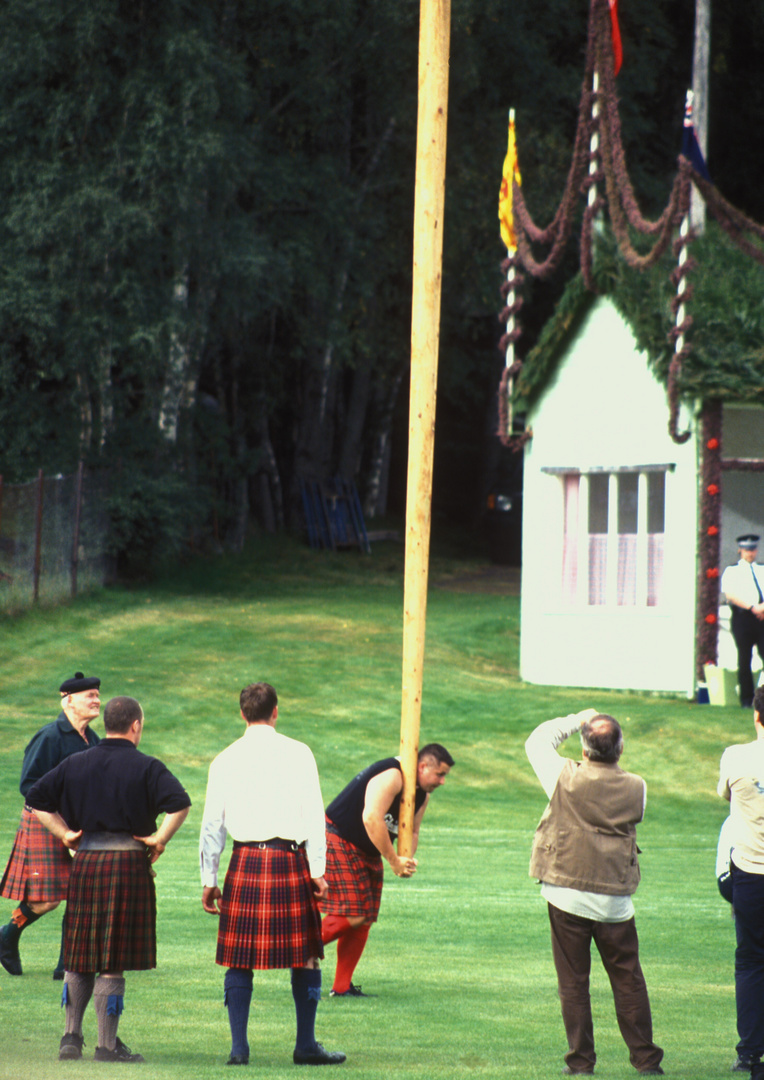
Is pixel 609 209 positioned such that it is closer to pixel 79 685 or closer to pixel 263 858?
pixel 79 685

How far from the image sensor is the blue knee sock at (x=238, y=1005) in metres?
6.37

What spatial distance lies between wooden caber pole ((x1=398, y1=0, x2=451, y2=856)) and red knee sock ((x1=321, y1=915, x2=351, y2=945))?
1.17 metres

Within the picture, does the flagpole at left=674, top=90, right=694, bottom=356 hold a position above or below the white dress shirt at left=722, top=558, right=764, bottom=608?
above

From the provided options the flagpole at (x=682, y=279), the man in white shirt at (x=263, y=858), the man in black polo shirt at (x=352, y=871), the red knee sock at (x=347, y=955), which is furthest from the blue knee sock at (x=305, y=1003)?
the flagpole at (x=682, y=279)

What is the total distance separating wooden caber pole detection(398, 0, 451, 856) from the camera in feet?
22.1

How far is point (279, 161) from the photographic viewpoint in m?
29.9

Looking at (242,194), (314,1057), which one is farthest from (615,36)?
(314,1057)

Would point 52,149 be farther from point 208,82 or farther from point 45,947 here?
point 45,947

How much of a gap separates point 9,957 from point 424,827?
7251 millimetres

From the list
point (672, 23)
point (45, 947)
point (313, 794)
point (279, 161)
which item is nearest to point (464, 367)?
point (672, 23)

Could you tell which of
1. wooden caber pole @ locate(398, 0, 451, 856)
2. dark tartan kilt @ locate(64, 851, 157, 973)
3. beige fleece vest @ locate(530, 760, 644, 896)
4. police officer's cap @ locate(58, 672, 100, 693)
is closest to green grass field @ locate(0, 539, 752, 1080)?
dark tartan kilt @ locate(64, 851, 157, 973)

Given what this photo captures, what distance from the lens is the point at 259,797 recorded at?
6.43 m

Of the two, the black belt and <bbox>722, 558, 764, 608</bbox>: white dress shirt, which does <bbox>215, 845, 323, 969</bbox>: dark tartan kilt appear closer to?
the black belt

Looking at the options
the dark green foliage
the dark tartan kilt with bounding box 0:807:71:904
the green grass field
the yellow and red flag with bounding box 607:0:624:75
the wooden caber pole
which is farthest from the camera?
the yellow and red flag with bounding box 607:0:624:75
